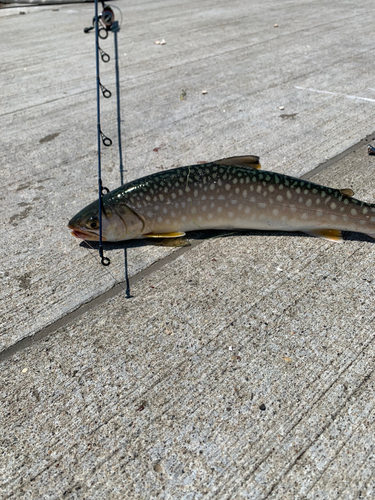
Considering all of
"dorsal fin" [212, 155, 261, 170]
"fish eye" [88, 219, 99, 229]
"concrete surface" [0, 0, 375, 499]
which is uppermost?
"dorsal fin" [212, 155, 261, 170]

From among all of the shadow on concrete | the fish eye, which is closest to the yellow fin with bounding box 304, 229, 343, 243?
the shadow on concrete

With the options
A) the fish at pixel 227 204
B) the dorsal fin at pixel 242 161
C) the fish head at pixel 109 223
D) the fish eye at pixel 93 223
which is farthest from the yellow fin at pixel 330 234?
the fish eye at pixel 93 223

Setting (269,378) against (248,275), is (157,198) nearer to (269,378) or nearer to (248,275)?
(248,275)

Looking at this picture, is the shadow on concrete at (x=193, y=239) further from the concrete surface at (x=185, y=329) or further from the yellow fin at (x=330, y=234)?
the yellow fin at (x=330, y=234)

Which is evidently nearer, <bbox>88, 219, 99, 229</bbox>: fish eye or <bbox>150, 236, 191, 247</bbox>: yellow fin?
Result: <bbox>88, 219, 99, 229</bbox>: fish eye

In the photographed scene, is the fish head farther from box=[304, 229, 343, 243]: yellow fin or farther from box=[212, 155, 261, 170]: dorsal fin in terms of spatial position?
box=[304, 229, 343, 243]: yellow fin

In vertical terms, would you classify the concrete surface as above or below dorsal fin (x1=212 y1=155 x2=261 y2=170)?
below
